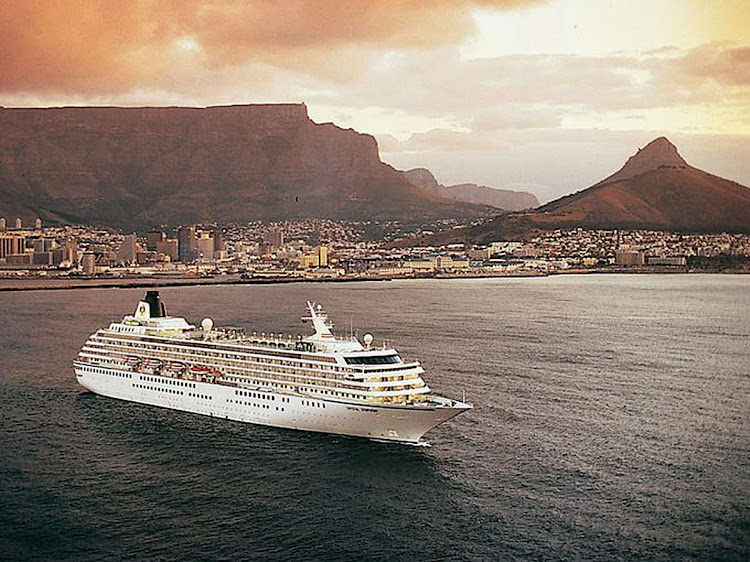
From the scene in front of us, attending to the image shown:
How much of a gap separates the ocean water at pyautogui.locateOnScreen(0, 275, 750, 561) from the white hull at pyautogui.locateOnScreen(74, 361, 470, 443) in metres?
0.32

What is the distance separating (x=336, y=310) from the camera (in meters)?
51.7

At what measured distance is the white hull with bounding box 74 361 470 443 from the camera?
19.4 m

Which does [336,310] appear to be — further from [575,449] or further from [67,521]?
[67,521]

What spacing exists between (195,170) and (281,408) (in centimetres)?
14473

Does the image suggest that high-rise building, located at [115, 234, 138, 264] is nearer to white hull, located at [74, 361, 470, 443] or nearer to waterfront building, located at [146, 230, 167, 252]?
waterfront building, located at [146, 230, 167, 252]

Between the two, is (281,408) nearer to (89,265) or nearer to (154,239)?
(89,265)

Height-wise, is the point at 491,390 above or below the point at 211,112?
below

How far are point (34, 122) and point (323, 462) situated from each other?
15661 centimetres

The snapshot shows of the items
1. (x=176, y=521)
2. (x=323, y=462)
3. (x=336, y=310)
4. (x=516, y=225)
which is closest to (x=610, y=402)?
(x=323, y=462)

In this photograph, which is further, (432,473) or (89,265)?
(89,265)

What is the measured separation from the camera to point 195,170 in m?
160

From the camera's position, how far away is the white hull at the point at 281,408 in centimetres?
1936

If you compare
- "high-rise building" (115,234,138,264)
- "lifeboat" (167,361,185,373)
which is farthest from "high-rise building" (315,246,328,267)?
"lifeboat" (167,361,185,373)

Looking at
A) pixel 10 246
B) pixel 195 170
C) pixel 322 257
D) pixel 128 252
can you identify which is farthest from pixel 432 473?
pixel 195 170
